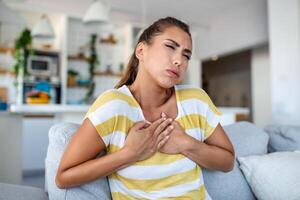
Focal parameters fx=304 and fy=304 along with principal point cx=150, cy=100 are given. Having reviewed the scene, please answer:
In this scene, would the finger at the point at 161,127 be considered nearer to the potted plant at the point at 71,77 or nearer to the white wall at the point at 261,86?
the potted plant at the point at 71,77

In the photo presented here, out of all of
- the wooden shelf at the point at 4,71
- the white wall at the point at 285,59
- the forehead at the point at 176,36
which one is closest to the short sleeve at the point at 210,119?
the forehead at the point at 176,36

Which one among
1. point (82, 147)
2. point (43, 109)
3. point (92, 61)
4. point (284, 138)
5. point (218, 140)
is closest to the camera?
point (82, 147)

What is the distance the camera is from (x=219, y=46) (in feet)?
20.0

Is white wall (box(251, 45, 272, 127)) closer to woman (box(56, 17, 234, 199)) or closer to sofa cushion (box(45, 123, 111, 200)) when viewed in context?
woman (box(56, 17, 234, 199))

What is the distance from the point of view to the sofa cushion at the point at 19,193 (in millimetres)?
952

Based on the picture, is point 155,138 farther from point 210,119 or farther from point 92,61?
point 92,61

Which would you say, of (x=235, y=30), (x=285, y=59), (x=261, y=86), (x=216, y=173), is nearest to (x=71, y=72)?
(x=235, y=30)

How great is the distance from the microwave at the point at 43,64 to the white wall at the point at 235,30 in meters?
3.11

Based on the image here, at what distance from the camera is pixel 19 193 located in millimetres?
996

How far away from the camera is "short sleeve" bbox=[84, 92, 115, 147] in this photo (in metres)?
0.90

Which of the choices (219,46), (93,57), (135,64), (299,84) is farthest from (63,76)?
(135,64)

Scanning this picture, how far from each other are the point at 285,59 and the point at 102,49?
129 inches

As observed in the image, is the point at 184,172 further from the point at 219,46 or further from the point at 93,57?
the point at 219,46

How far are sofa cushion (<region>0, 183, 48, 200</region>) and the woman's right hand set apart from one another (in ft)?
1.24
